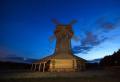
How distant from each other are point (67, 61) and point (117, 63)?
26.7m

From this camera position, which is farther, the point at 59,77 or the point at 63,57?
the point at 63,57

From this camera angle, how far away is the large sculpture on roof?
30391 millimetres

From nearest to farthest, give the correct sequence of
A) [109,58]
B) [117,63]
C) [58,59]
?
[58,59] < [117,63] < [109,58]

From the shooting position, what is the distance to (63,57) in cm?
2991

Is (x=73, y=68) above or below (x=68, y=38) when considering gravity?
below

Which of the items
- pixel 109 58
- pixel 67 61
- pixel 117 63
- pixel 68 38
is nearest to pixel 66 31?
pixel 68 38

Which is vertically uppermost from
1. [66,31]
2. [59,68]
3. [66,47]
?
[66,31]

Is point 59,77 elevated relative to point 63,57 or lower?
lower

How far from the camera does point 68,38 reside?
34.9 meters

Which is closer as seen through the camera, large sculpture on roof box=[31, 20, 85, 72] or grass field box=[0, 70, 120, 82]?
grass field box=[0, 70, 120, 82]

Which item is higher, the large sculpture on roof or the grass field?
the large sculpture on roof

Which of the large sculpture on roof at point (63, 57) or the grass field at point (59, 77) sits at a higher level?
the large sculpture on roof at point (63, 57)

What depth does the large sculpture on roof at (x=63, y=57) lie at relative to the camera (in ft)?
99.7

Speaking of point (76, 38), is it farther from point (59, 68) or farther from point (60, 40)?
point (59, 68)
